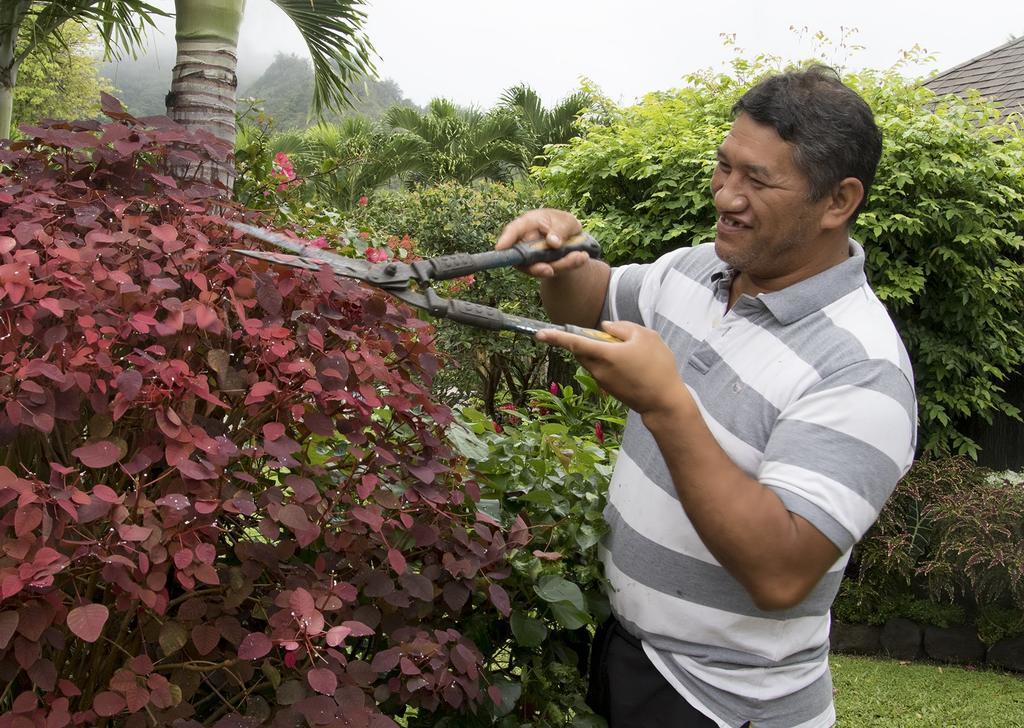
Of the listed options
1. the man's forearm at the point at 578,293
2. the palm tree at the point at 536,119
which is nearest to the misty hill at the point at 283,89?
the palm tree at the point at 536,119

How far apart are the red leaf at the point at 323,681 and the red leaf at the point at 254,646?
3.0 inches

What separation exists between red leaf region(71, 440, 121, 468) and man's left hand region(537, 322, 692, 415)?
26.2 inches

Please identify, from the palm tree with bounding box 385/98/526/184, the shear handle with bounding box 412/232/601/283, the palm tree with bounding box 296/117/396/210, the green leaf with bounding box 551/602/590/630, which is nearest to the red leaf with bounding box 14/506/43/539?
the shear handle with bounding box 412/232/601/283

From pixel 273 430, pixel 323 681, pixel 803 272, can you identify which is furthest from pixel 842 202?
pixel 323 681

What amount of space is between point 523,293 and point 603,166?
2663 millimetres

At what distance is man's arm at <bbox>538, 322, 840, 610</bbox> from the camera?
1468 mm

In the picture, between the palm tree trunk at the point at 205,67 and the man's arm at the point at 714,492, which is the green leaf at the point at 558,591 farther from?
the palm tree trunk at the point at 205,67

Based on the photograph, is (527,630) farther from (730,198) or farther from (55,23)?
(55,23)

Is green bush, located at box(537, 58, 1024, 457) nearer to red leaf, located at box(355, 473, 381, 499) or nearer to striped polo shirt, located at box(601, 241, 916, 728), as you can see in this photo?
striped polo shirt, located at box(601, 241, 916, 728)

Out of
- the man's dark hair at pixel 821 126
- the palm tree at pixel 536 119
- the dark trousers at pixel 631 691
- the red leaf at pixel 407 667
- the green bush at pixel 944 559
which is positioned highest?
the palm tree at pixel 536 119

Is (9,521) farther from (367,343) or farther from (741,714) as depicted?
(741,714)

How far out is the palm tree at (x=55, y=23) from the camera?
4.90m

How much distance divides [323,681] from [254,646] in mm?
119

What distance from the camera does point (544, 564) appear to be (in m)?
1.87
